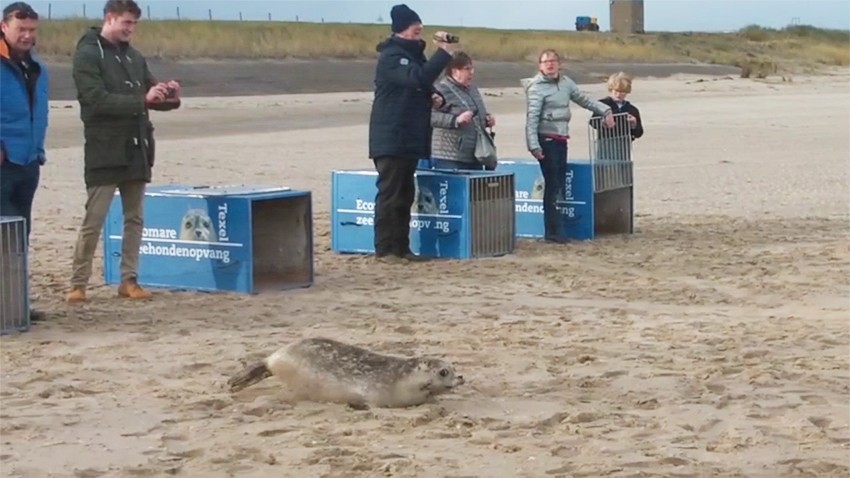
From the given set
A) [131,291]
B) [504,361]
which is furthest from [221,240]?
[504,361]

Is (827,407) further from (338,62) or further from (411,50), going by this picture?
(338,62)

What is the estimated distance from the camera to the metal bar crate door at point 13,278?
7.59 meters

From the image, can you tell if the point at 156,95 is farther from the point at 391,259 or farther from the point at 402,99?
the point at 391,259

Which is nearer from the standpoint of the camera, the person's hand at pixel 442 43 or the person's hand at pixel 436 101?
the person's hand at pixel 442 43

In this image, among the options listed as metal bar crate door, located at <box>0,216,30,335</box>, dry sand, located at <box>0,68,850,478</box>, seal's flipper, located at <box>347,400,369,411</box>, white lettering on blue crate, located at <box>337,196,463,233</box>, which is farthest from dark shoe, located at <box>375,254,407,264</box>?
seal's flipper, located at <box>347,400,369,411</box>

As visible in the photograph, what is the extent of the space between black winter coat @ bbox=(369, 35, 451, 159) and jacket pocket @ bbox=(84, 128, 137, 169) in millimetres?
2225

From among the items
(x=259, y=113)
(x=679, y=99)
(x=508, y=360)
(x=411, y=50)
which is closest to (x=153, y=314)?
(x=508, y=360)

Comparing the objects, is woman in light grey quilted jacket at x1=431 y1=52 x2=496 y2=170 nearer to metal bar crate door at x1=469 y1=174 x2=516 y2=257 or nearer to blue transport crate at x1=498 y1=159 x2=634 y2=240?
metal bar crate door at x1=469 y1=174 x2=516 y2=257

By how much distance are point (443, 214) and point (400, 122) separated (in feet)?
2.66

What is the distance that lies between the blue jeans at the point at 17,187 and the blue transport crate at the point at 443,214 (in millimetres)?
3146

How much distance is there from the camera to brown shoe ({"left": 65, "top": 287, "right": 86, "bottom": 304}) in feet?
27.9

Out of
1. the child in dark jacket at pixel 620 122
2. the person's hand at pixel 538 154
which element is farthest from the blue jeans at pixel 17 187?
the child in dark jacket at pixel 620 122

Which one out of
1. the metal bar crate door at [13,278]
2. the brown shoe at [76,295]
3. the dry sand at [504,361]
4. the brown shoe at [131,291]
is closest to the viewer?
the dry sand at [504,361]

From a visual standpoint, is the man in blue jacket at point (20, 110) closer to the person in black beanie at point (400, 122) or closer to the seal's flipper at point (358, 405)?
the seal's flipper at point (358, 405)
